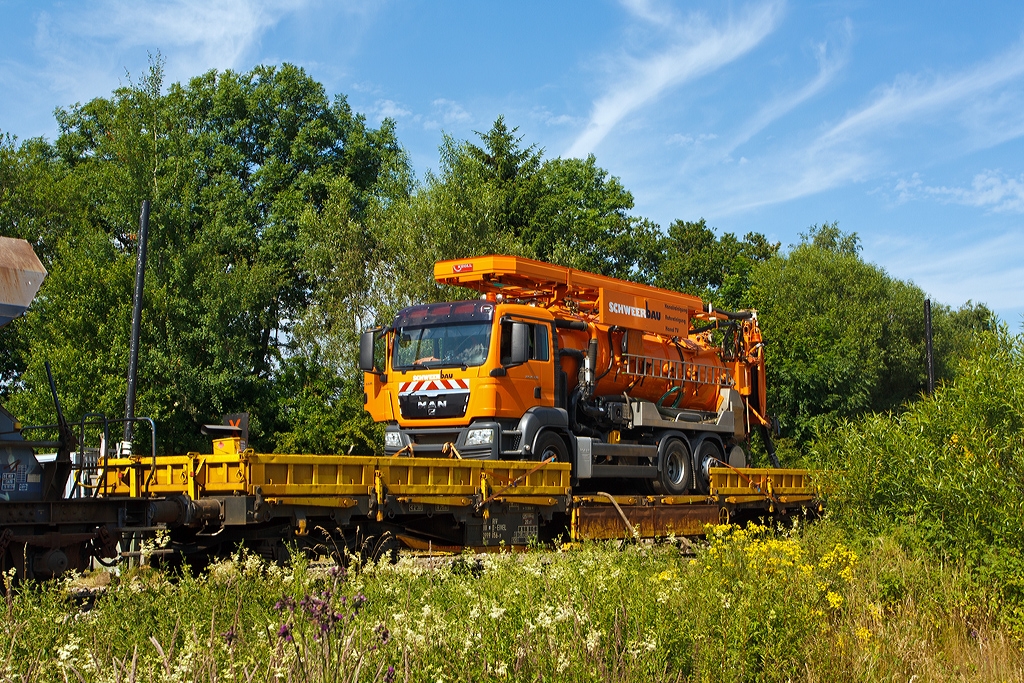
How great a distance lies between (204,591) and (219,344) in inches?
875

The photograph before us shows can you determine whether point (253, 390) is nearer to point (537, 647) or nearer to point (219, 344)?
point (219, 344)

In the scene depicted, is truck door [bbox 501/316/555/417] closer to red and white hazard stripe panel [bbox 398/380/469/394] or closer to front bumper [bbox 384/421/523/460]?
front bumper [bbox 384/421/523/460]

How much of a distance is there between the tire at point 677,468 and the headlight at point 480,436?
440cm

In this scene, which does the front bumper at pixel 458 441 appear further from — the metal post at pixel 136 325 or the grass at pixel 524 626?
the metal post at pixel 136 325

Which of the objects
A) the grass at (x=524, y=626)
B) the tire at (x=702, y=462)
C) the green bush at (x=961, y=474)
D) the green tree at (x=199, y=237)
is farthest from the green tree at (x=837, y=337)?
the grass at (x=524, y=626)

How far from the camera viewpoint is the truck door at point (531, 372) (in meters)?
14.0

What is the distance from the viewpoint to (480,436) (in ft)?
45.2

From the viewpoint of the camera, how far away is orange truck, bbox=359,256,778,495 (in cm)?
1396

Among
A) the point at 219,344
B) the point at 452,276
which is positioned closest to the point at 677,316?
the point at 452,276

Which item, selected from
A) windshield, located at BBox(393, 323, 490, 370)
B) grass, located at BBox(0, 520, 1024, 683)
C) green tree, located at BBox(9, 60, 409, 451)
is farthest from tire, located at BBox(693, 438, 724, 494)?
green tree, located at BBox(9, 60, 409, 451)

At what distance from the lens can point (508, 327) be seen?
1402 cm

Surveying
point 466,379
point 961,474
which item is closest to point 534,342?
point 466,379

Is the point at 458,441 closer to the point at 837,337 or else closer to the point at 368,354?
the point at 368,354

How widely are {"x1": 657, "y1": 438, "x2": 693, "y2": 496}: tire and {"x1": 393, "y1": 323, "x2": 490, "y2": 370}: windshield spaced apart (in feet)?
15.4
